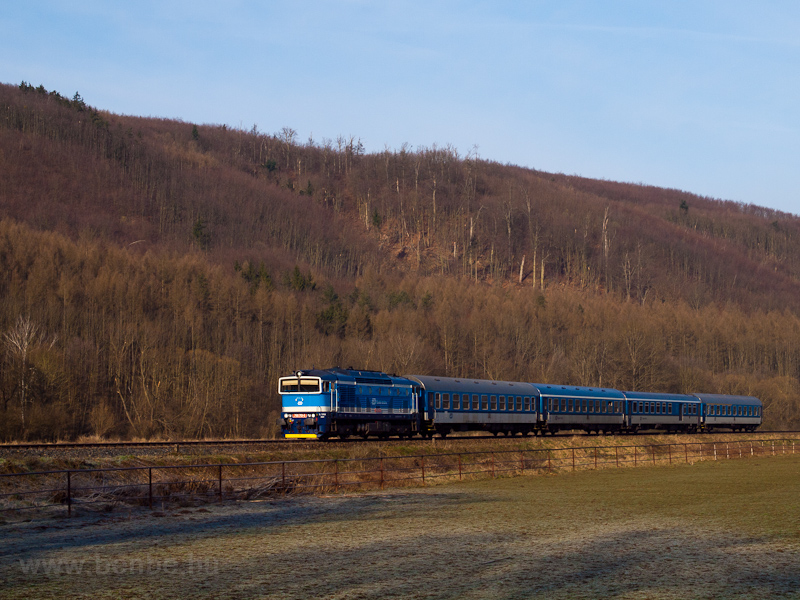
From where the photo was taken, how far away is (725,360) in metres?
138

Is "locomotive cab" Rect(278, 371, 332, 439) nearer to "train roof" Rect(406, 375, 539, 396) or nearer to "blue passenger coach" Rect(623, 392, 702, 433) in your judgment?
"train roof" Rect(406, 375, 539, 396)

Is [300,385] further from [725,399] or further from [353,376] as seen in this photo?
[725,399]

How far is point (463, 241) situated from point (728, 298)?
216 ft

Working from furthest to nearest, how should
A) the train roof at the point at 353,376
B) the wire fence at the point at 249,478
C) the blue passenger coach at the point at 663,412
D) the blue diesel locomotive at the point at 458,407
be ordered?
the blue passenger coach at the point at 663,412
the train roof at the point at 353,376
the blue diesel locomotive at the point at 458,407
the wire fence at the point at 249,478

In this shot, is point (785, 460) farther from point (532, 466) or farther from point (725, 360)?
point (725, 360)

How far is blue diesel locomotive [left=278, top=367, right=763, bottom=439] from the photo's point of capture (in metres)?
38.3

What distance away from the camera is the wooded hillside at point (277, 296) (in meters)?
78.6

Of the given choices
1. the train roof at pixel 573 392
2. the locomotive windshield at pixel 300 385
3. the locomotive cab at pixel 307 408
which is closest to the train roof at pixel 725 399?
the train roof at pixel 573 392

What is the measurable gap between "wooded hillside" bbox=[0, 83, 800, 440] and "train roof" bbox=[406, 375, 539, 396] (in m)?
27.5

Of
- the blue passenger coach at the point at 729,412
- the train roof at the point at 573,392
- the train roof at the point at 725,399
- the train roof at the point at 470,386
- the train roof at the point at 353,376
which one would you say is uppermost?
the train roof at the point at 353,376

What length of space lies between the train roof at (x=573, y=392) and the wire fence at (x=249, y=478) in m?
8.78

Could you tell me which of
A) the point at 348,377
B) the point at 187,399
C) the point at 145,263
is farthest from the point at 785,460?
the point at 145,263

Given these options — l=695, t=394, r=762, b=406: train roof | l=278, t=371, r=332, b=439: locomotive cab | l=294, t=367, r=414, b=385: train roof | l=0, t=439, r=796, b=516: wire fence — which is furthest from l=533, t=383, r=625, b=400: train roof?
l=278, t=371, r=332, b=439: locomotive cab

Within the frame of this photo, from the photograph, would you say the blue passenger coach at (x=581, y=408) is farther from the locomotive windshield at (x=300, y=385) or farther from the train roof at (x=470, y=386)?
the locomotive windshield at (x=300, y=385)
